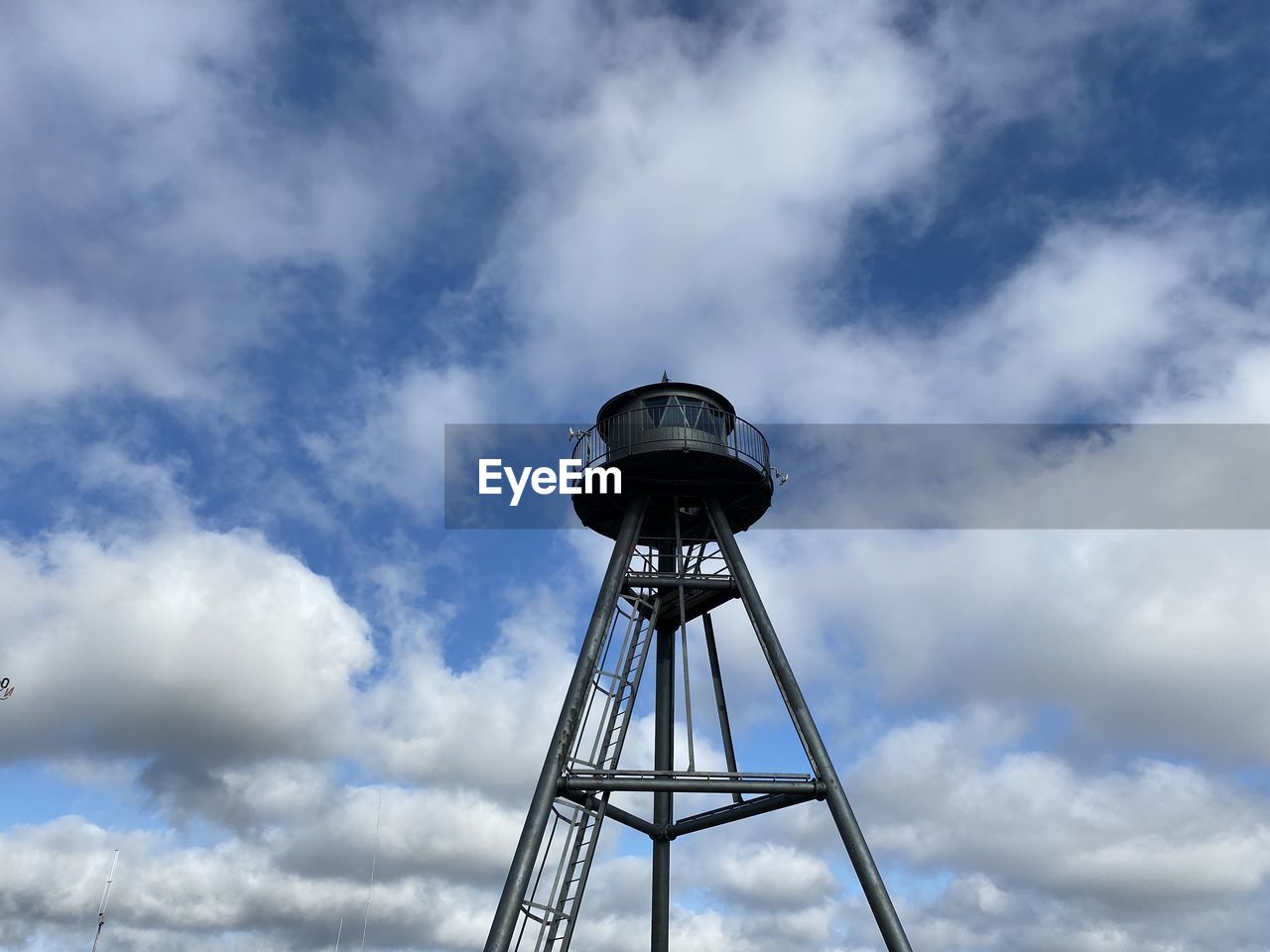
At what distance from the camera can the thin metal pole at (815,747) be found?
23.5m

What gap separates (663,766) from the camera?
1184 inches

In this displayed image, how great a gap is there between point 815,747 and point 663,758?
19.6 ft

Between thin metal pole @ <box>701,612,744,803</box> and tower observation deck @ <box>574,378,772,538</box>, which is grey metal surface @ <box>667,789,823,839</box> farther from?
tower observation deck @ <box>574,378,772,538</box>

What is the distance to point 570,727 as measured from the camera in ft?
83.8

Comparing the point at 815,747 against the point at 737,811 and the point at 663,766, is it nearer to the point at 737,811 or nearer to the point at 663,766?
the point at 737,811

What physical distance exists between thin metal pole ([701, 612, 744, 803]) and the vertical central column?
1391 millimetres

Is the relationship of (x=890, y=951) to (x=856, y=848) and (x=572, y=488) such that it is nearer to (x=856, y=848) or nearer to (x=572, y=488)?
(x=856, y=848)

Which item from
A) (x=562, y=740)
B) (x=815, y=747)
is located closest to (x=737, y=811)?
(x=815, y=747)

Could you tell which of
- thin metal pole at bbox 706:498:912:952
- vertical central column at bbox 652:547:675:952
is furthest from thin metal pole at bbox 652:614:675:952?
thin metal pole at bbox 706:498:912:952

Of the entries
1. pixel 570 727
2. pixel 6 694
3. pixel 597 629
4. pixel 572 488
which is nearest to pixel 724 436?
pixel 572 488

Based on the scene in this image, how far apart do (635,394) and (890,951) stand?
54.6 feet

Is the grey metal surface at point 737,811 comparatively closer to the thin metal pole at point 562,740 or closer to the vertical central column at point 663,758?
the vertical central column at point 663,758

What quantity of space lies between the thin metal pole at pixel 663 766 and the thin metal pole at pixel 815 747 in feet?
12.6

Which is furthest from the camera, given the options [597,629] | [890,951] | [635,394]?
[635,394]
